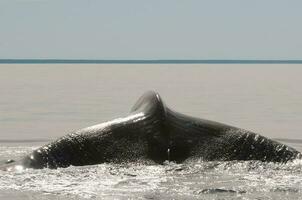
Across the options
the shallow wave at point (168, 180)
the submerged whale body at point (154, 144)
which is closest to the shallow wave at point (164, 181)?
the shallow wave at point (168, 180)

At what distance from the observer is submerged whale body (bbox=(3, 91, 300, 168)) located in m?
10.2

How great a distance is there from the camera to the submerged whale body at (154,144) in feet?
33.6

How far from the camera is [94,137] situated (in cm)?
1049

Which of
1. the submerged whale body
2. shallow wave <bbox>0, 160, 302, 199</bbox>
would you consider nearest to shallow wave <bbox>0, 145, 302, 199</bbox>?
shallow wave <bbox>0, 160, 302, 199</bbox>

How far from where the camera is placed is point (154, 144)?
10.2m

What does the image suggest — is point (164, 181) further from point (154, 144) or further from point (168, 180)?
point (154, 144)

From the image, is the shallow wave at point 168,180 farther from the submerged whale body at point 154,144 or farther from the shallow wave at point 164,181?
the submerged whale body at point 154,144

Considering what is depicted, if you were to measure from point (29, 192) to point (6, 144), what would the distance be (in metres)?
8.67

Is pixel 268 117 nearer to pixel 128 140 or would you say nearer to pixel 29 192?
pixel 128 140

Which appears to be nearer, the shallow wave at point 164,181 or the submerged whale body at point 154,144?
the shallow wave at point 164,181

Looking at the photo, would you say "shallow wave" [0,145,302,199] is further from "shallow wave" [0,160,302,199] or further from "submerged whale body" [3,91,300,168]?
"submerged whale body" [3,91,300,168]

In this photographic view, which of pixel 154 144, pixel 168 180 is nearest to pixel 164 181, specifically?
pixel 168 180

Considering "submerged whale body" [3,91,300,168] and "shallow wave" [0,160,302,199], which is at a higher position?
"submerged whale body" [3,91,300,168]

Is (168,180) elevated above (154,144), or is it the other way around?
(154,144)
